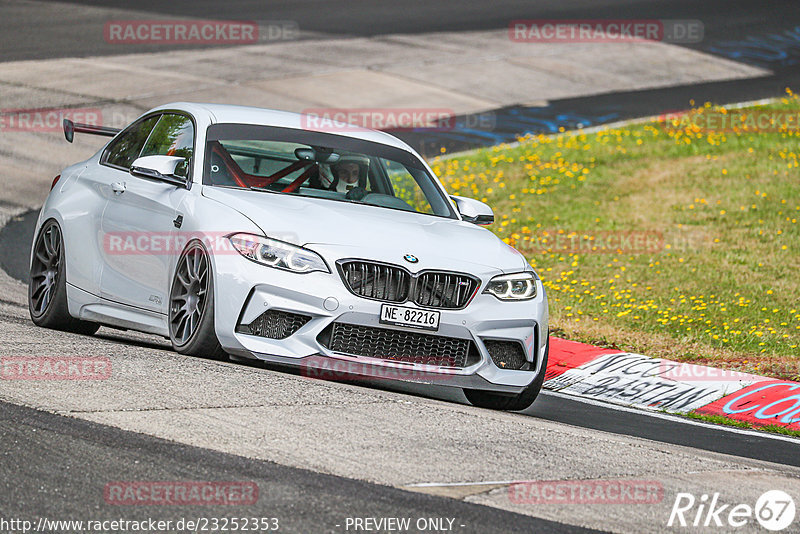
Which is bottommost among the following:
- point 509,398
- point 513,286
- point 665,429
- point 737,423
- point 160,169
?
point 737,423

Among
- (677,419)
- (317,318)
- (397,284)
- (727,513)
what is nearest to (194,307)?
(317,318)

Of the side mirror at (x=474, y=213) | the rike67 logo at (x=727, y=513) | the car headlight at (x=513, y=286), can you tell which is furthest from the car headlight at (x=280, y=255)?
the rike67 logo at (x=727, y=513)

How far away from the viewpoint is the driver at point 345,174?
8555mm

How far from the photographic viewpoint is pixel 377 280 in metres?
7.34

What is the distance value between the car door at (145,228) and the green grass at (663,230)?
4.30m

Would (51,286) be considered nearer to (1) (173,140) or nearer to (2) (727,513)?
(1) (173,140)

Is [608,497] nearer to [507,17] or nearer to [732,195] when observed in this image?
[732,195]

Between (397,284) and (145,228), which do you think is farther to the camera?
(145,228)

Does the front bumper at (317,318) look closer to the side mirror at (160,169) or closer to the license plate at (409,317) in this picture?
the license plate at (409,317)

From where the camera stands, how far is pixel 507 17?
3428cm

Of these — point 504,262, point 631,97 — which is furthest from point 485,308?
point 631,97

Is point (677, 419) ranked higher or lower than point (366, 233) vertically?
lower

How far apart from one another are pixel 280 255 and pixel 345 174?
5.04 ft

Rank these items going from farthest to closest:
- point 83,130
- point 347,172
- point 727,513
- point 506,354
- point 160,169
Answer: point 83,130 < point 347,172 < point 160,169 < point 506,354 < point 727,513
